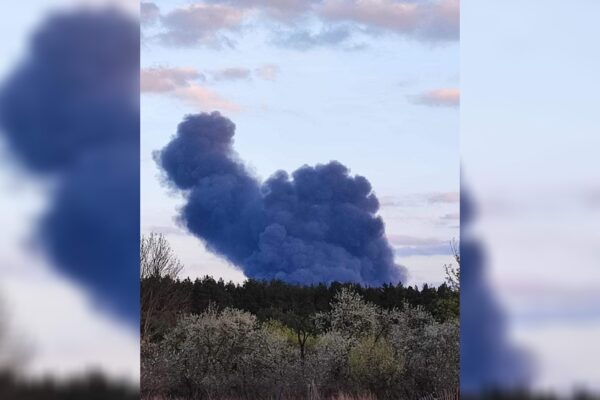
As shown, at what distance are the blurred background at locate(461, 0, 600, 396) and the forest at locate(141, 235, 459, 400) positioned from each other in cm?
205

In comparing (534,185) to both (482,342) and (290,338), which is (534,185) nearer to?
(482,342)

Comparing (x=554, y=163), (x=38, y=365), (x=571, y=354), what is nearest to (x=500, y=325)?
(x=571, y=354)

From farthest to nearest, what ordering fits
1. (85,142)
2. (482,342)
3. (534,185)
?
(482,342), (85,142), (534,185)

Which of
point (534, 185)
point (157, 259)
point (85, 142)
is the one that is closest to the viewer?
point (534, 185)

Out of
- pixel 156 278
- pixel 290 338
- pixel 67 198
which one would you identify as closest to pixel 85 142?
pixel 67 198

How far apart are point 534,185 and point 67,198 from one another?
3.35 m

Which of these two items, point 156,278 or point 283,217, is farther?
point 156,278

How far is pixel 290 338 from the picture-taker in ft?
29.7

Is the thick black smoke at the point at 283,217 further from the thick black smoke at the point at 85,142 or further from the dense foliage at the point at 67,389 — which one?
the dense foliage at the point at 67,389

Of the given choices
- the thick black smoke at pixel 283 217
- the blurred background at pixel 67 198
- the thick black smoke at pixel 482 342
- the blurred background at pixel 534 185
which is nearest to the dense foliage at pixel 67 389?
the blurred background at pixel 67 198

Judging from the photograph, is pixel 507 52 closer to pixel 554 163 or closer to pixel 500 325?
pixel 554 163

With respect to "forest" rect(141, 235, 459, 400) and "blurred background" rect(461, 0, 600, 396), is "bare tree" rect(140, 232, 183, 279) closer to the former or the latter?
"forest" rect(141, 235, 459, 400)

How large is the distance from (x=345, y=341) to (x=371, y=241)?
101 cm

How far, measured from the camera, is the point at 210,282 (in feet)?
29.2
